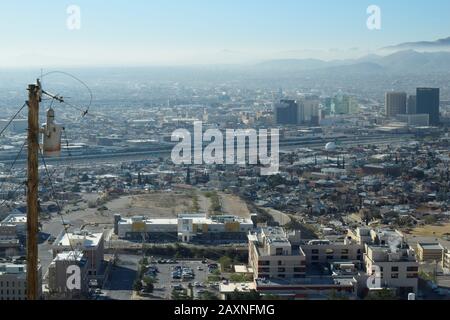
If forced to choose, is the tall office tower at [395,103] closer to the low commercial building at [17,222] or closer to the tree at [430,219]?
the tree at [430,219]

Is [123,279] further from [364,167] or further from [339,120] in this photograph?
[339,120]

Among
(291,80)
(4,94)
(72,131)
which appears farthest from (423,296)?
(291,80)

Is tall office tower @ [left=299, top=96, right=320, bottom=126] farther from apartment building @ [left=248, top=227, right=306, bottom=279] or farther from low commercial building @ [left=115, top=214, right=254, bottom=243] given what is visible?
apartment building @ [left=248, top=227, right=306, bottom=279]

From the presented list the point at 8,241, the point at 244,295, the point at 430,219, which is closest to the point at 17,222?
the point at 8,241

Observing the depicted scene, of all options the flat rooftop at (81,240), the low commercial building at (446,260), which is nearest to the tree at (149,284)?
the flat rooftop at (81,240)

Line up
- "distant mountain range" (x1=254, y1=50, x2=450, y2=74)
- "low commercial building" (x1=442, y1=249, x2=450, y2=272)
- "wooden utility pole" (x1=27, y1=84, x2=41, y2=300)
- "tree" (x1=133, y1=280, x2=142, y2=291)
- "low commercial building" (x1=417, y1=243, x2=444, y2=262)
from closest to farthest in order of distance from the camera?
"wooden utility pole" (x1=27, y1=84, x2=41, y2=300) < "tree" (x1=133, y1=280, x2=142, y2=291) < "low commercial building" (x1=442, y1=249, x2=450, y2=272) < "low commercial building" (x1=417, y1=243, x2=444, y2=262) < "distant mountain range" (x1=254, y1=50, x2=450, y2=74)

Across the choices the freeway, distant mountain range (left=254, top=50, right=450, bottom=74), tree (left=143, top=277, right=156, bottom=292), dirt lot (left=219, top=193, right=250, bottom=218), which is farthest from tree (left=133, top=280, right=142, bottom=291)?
distant mountain range (left=254, top=50, right=450, bottom=74)
